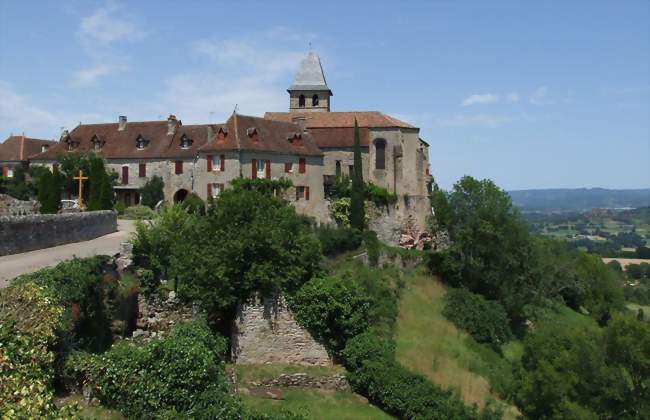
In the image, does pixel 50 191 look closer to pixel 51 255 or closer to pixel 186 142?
pixel 186 142

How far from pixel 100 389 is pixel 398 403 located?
10018 millimetres

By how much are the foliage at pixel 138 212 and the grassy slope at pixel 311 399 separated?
20537 millimetres

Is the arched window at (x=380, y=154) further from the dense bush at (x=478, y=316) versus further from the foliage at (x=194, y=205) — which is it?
the foliage at (x=194, y=205)

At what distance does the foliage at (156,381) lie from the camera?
43.8 ft

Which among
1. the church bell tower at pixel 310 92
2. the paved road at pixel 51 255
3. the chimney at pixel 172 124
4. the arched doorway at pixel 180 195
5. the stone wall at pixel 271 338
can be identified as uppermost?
the church bell tower at pixel 310 92

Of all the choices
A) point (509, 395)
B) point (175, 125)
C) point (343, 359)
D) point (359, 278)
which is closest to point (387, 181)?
point (175, 125)

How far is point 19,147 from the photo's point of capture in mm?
48062

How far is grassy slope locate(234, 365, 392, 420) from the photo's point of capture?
18.0 metres

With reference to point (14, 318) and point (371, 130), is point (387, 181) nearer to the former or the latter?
point (371, 130)

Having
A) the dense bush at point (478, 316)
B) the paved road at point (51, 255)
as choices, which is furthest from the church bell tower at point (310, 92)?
the paved road at point (51, 255)

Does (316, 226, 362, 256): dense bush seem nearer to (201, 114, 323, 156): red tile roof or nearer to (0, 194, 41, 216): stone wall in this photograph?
(201, 114, 323, 156): red tile roof

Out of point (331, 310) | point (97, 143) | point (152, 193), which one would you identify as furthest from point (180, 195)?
point (331, 310)

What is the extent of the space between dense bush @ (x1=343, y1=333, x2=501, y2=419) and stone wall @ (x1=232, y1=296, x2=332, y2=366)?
58.3 inches

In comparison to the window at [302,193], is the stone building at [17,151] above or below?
above
